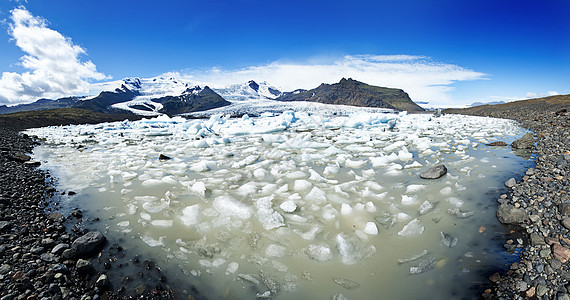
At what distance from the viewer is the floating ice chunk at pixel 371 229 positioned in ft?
7.66

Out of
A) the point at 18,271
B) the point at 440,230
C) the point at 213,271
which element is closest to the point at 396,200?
the point at 440,230

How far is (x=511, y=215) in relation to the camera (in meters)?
2.35

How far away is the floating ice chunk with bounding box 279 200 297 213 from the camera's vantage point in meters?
2.79

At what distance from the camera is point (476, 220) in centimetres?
245

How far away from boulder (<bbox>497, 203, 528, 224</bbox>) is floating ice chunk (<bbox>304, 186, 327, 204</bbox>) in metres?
1.79

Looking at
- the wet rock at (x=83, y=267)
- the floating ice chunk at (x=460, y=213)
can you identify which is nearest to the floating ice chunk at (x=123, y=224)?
the wet rock at (x=83, y=267)

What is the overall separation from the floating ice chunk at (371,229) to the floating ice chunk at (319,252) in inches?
19.2

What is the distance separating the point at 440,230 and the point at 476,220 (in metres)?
0.46

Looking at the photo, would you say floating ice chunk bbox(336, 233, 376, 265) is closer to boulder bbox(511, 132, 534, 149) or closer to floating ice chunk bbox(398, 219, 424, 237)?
floating ice chunk bbox(398, 219, 424, 237)

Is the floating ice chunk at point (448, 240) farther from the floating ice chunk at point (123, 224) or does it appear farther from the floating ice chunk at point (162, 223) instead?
the floating ice chunk at point (123, 224)

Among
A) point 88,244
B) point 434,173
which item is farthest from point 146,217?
point 434,173

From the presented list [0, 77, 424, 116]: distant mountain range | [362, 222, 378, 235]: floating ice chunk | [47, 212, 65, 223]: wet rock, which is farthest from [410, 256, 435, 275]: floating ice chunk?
[0, 77, 424, 116]: distant mountain range

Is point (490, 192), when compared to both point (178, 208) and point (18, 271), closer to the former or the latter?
point (178, 208)

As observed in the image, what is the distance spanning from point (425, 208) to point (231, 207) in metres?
2.26
